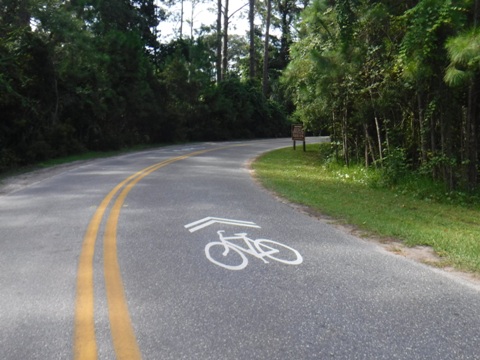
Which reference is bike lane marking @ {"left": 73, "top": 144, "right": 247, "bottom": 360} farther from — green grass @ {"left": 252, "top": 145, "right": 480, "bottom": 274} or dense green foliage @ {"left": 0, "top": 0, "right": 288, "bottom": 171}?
dense green foliage @ {"left": 0, "top": 0, "right": 288, "bottom": 171}

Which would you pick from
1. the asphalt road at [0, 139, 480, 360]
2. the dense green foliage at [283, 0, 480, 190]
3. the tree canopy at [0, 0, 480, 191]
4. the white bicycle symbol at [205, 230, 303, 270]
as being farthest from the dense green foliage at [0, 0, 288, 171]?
the white bicycle symbol at [205, 230, 303, 270]

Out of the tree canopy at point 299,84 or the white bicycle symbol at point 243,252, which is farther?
the tree canopy at point 299,84

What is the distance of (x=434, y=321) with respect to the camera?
170 inches

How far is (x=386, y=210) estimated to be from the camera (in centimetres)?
1036

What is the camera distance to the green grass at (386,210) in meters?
7.28

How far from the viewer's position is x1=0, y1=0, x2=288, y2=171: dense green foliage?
70.4ft

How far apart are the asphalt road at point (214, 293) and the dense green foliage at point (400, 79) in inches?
226

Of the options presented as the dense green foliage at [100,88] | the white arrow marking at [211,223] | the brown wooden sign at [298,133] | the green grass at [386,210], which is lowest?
the green grass at [386,210]

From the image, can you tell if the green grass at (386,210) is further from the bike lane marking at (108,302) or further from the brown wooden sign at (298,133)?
the brown wooden sign at (298,133)

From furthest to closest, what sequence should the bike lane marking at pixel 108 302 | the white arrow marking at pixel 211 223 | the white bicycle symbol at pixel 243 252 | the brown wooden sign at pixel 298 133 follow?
the brown wooden sign at pixel 298 133 → the white arrow marking at pixel 211 223 → the white bicycle symbol at pixel 243 252 → the bike lane marking at pixel 108 302

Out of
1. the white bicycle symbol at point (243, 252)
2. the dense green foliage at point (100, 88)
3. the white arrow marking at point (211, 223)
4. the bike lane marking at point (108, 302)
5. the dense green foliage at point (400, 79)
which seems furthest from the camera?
the dense green foliage at point (100, 88)

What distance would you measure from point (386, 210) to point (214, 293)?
20.7ft

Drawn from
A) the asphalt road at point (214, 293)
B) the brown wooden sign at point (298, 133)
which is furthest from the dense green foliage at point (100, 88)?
the asphalt road at point (214, 293)

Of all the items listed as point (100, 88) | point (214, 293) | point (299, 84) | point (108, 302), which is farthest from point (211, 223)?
point (100, 88)
